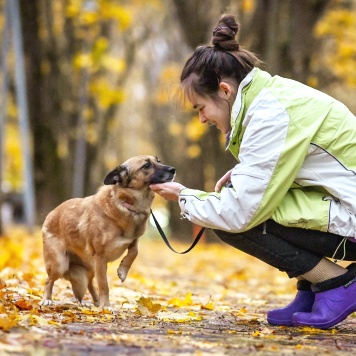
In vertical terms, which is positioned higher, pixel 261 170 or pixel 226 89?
pixel 226 89

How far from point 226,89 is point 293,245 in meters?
1.11

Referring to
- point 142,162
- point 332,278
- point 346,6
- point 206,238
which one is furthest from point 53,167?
point 332,278

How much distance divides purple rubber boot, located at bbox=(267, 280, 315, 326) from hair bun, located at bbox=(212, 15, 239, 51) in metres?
1.70

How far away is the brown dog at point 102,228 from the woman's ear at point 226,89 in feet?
3.83

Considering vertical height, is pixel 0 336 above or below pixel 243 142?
below

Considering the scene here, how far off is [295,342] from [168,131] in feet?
86.7

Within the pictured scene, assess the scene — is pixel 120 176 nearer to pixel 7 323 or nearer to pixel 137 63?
pixel 7 323

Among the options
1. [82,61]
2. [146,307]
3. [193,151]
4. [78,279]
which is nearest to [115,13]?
[82,61]

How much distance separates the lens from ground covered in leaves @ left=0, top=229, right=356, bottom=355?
406 centimetres

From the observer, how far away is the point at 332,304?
5.25 meters

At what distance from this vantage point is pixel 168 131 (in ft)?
101

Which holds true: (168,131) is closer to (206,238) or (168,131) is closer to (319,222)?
(206,238)

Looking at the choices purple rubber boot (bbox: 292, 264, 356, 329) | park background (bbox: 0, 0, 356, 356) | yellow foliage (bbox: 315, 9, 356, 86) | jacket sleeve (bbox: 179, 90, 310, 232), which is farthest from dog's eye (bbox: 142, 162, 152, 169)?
yellow foliage (bbox: 315, 9, 356, 86)

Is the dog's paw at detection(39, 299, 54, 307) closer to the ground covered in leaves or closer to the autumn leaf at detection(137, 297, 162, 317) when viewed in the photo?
the ground covered in leaves
